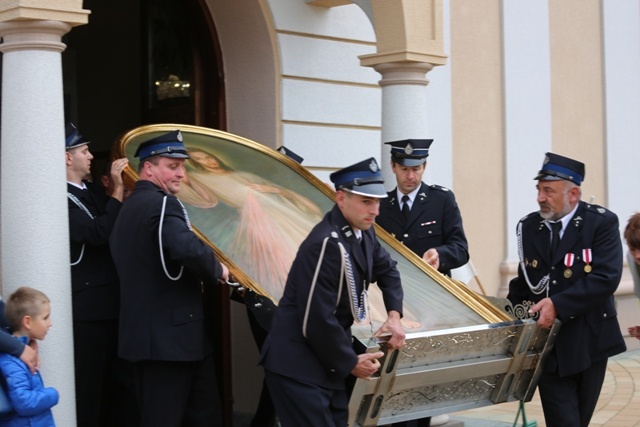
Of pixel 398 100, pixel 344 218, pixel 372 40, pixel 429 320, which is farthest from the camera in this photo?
pixel 372 40

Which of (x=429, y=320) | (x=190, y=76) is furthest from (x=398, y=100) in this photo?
(x=429, y=320)

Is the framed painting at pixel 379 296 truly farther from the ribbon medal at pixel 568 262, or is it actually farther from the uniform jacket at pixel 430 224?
the uniform jacket at pixel 430 224

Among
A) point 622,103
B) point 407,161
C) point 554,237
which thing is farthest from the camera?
point 622,103

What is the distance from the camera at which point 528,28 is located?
Result: 37.5 feet

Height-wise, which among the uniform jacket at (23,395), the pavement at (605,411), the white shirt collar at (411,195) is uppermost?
the white shirt collar at (411,195)

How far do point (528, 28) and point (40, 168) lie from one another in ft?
22.2

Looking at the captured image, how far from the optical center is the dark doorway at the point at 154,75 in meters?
8.77

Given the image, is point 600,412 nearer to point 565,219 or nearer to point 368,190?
point 565,219

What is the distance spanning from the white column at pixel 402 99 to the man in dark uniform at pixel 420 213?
105 cm

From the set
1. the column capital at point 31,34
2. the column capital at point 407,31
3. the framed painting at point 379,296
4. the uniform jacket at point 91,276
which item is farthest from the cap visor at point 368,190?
the column capital at point 407,31

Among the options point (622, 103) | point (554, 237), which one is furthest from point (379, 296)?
point (622, 103)

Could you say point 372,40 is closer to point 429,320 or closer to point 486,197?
point 486,197

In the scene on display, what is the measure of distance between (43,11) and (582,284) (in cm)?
309

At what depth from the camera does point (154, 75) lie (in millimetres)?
9172
